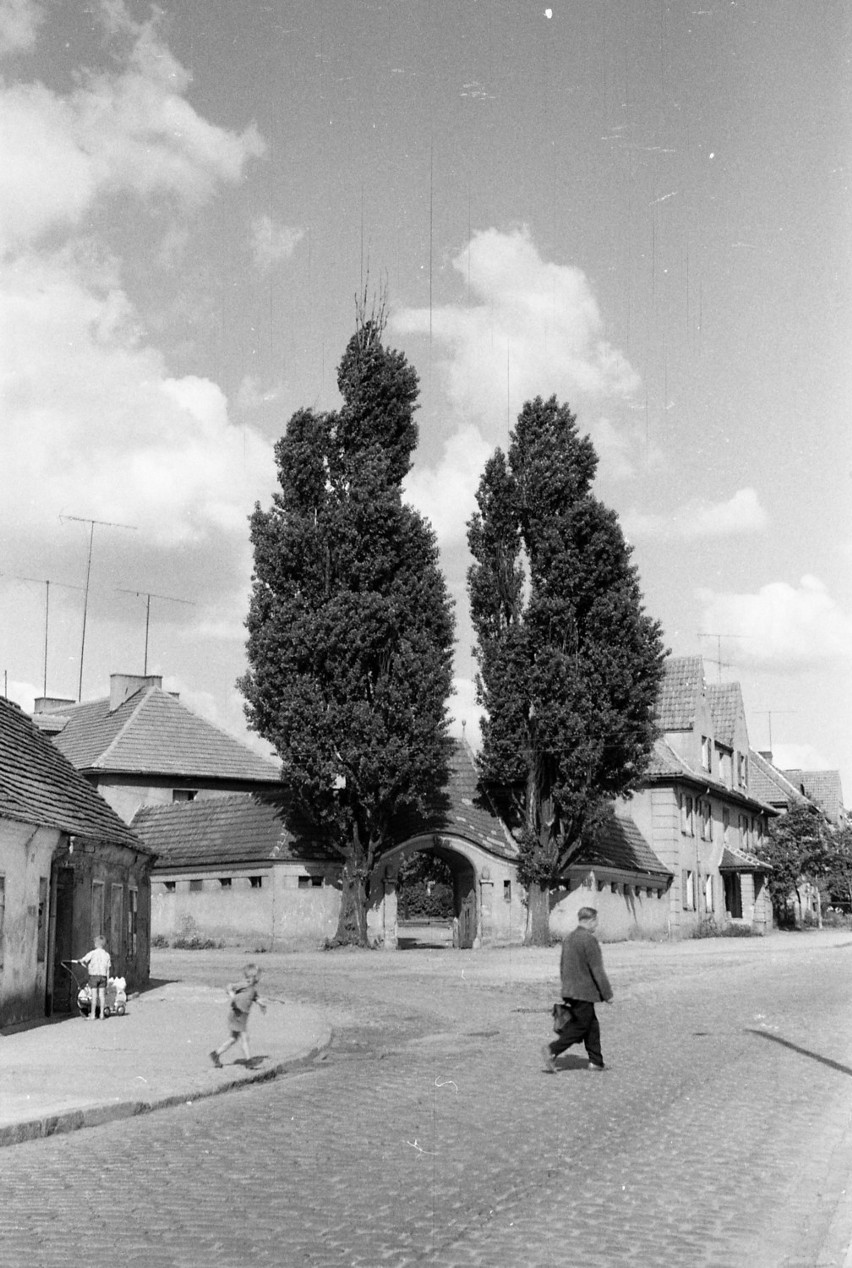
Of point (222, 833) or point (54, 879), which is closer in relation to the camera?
point (54, 879)

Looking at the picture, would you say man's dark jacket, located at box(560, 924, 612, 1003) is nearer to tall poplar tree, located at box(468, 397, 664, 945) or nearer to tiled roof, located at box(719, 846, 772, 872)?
tall poplar tree, located at box(468, 397, 664, 945)

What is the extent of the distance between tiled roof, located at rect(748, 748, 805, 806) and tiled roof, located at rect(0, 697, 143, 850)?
52418mm

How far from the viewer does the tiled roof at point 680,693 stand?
55.0 meters

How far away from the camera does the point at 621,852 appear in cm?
4712

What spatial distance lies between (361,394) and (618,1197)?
3500 cm

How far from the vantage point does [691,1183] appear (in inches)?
320

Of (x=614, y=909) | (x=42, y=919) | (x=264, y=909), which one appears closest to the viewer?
(x=42, y=919)

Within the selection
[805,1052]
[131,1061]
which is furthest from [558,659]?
[131,1061]

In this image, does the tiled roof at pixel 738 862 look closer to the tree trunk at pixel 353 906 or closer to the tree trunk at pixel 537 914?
the tree trunk at pixel 537 914

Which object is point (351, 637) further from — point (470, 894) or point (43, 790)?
point (43, 790)

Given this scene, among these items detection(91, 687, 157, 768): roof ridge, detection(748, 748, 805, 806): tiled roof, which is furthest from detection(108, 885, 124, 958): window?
detection(748, 748, 805, 806): tiled roof

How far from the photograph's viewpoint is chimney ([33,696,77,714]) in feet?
204

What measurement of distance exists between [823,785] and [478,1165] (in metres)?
85.4

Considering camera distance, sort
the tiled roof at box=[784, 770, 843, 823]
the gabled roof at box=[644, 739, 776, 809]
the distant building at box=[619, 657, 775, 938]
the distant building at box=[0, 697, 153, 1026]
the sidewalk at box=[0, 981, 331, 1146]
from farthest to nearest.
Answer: the tiled roof at box=[784, 770, 843, 823]
the distant building at box=[619, 657, 775, 938]
the gabled roof at box=[644, 739, 776, 809]
the distant building at box=[0, 697, 153, 1026]
the sidewalk at box=[0, 981, 331, 1146]
